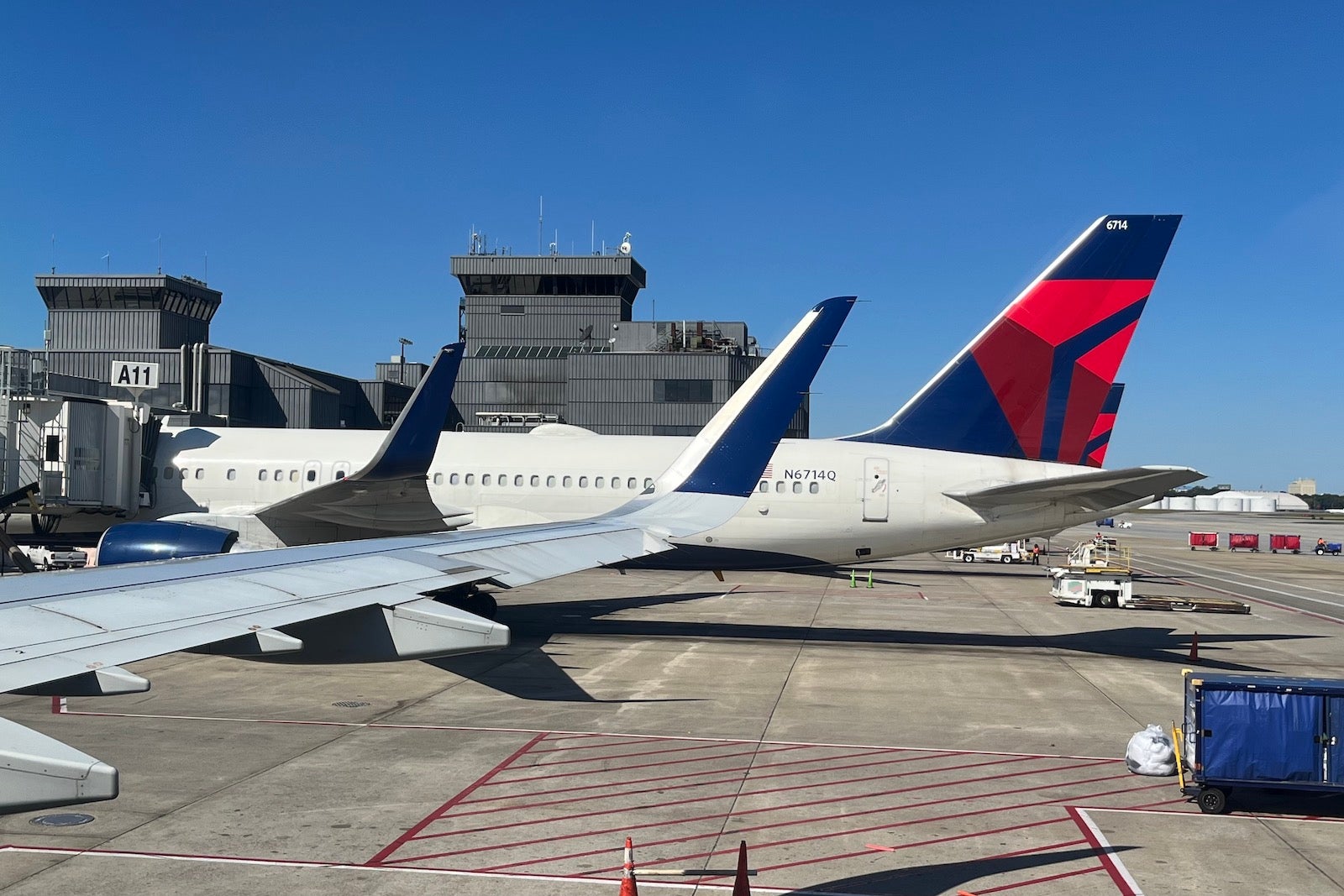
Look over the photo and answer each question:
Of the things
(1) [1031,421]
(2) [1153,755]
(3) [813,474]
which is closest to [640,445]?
(3) [813,474]

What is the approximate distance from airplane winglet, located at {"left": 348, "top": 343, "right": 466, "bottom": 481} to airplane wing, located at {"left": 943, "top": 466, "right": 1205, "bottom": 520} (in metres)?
11.2

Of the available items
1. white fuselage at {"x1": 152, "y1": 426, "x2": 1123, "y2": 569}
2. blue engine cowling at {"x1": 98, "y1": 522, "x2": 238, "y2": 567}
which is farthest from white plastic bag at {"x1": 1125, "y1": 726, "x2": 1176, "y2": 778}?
blue engine cowling at {"x1": 98, "y1": 522, "x2": 238, "y2": 567}

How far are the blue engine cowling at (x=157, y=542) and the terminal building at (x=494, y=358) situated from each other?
93.1 feet

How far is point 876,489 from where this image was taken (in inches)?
943

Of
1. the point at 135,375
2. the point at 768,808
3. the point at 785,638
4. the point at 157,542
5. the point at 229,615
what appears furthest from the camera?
the point at 135,375

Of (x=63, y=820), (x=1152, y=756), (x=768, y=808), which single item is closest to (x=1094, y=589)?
(x=1152, y=756)

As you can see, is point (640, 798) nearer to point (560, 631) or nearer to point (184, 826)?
point (184, 826)

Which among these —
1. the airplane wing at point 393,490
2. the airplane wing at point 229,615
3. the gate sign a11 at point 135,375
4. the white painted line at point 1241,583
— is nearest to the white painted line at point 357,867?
the airplane wing at point 229,615

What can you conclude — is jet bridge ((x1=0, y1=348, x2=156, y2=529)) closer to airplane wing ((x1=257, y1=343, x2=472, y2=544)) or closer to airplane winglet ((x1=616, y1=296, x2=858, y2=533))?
airplane wing ((x1=257, y1=343, x2=472, y2=544))

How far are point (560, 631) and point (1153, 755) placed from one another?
14.0 meters

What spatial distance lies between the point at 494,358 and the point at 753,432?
6704 centimetres

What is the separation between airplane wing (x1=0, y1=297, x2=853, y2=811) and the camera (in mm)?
4340

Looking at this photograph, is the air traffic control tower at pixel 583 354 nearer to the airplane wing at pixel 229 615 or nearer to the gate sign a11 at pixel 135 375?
the gate sign a11 at pixel 135 375

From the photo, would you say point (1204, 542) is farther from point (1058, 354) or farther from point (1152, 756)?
point (1152, 756)
